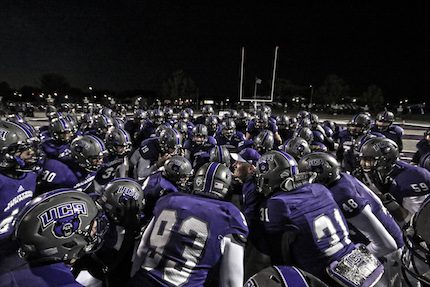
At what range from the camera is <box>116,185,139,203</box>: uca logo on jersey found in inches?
154

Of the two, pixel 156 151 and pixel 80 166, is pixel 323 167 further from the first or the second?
pixel 156 151

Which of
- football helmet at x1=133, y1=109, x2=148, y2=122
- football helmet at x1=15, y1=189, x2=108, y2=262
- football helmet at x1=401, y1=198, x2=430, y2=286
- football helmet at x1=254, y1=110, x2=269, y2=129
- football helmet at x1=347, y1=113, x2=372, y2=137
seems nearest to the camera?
football helmet at x1=401, y1=198, x2=430, y2=286

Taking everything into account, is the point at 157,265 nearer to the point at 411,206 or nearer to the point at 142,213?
the point at 142,213

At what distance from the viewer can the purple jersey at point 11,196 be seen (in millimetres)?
3578

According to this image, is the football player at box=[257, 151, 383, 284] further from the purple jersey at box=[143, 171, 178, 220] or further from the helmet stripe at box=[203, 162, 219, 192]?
the purple jersey at box=[143, 171, 178, 220]

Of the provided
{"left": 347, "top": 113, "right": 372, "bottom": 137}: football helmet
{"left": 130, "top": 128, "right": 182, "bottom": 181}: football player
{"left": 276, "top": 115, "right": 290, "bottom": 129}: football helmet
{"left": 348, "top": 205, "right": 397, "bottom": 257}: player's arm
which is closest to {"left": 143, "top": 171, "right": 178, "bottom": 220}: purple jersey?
{"left": 130, "top": 128, "right": 182, "bottom": 181}: football player

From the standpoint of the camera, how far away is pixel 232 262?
2.87 metres

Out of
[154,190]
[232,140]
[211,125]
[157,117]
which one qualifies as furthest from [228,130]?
[154,190]

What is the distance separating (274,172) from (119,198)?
1.74 metres

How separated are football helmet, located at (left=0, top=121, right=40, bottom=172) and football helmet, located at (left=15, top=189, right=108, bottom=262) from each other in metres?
1.90

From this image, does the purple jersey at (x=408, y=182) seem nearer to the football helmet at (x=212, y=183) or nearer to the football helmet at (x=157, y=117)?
the football helmet at (x=212, y=183)

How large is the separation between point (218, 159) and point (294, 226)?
3.51 meters

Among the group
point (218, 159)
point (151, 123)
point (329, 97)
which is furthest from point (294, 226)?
point (329, 97)

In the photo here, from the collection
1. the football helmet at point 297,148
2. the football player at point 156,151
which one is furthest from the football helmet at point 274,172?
the football player at point 156,151
